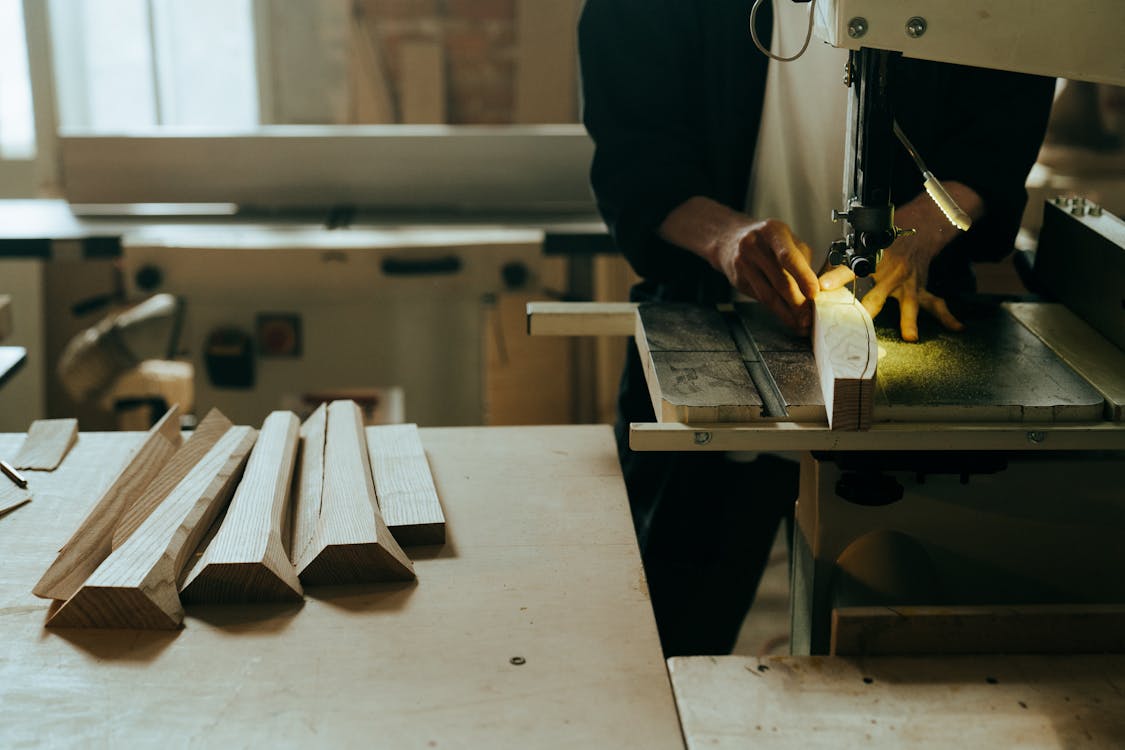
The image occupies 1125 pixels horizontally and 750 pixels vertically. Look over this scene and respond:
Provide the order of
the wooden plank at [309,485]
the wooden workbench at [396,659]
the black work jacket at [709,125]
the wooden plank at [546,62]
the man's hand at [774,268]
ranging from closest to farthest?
the wooden workbench at [396,659] < the wooden plank at [309,485] < the man's hand at [774,268] < the black work jacket at [709,125] < the wooden plank at [546,62]

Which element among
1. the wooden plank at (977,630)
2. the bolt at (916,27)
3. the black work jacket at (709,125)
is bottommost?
the wooden plank at (977,630)

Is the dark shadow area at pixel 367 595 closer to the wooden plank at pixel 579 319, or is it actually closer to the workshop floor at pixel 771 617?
the wooden plank at pixel 579 319

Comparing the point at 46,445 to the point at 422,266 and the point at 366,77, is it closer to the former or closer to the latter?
the point at 422,266

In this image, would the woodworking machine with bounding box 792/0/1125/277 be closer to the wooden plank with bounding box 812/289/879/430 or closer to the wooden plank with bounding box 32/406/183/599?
the wooden plank with bounding box 812/289/879/430

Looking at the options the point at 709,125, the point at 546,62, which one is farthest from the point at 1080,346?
the point at 546,62

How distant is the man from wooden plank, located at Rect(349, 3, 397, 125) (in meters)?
2.02

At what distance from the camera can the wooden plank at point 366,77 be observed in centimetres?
348

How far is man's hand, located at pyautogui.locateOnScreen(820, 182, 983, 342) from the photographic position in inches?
48.9

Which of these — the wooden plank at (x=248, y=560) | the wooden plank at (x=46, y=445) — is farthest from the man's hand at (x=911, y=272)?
the wooden plank at (x=46, y=445)

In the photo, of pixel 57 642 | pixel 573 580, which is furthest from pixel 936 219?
pixel 57 642

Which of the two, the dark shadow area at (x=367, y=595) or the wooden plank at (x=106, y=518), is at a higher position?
the wooden plank at (x=106, y=518)

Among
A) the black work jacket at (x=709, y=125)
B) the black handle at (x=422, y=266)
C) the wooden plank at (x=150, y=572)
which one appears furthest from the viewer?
the black handle at (x=422, y=266)

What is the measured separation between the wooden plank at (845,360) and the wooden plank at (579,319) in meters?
0.27

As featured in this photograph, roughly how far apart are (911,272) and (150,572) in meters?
0.86
